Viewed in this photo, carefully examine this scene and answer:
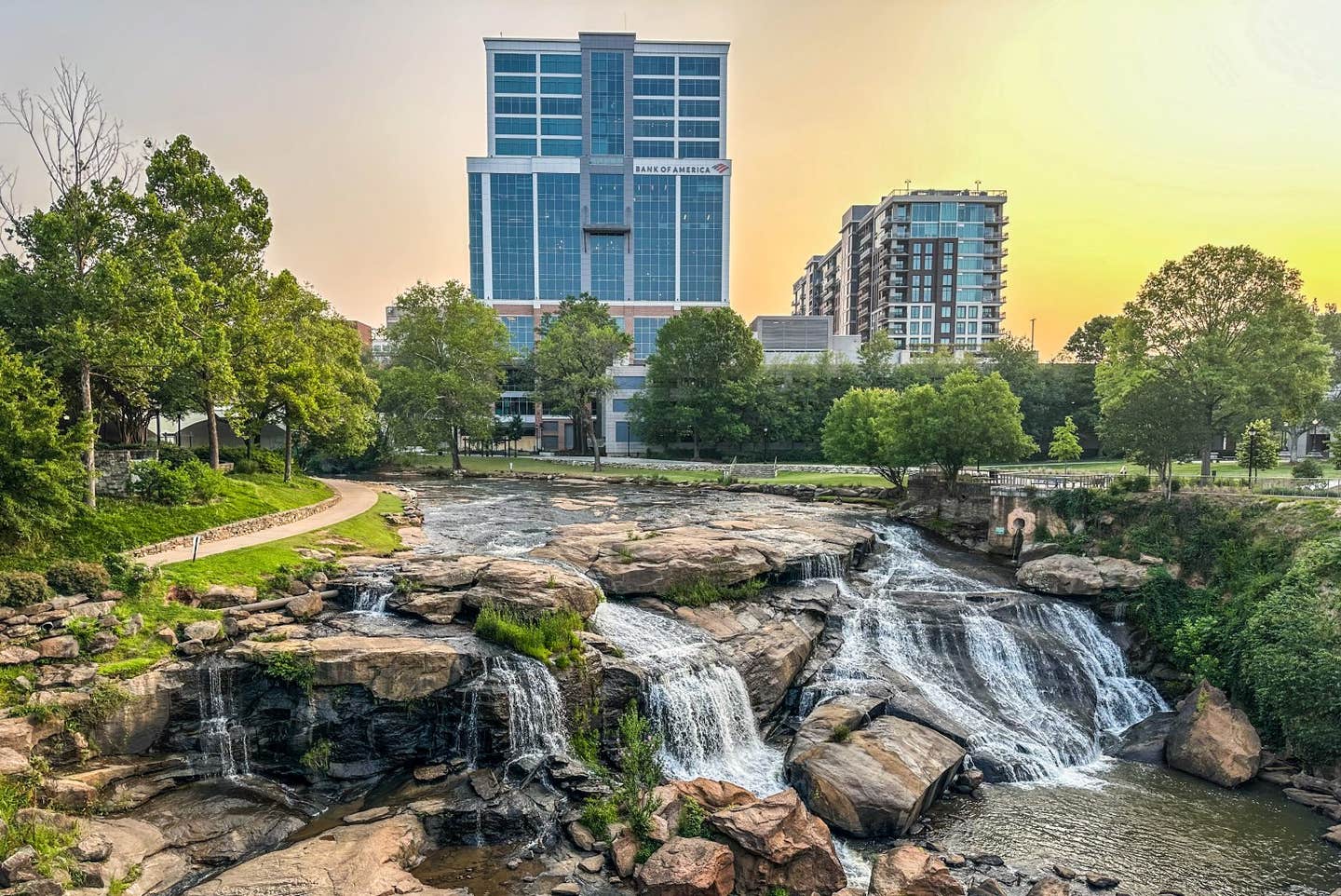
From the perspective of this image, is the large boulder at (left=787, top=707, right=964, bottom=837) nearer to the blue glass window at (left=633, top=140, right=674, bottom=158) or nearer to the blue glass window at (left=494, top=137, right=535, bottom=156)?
the blue glass window at (left=633, top=140, right=674, bottom=158)

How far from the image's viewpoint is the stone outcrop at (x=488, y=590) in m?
17.5

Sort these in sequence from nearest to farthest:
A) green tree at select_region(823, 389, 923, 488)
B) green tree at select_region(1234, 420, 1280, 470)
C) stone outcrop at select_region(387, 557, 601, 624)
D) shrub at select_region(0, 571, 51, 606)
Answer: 1. shrub at select_region(0, 571, 51, 606)
2. stone outcrop at select_region(387, 557, 601, 624)
3. green tree at select_region(1234, 420, 1280, 470)
4. green tree at select_region(823, 389, 923, 488)

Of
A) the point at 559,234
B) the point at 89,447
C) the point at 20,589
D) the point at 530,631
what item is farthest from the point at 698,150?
the point at 20,589

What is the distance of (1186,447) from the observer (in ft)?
92.8

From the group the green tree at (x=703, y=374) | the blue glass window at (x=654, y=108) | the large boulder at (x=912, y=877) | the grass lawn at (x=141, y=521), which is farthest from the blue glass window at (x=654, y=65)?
the large boulder at (x=912, y=877)

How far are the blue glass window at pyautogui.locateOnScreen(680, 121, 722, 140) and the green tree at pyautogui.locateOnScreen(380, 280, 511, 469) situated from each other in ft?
178

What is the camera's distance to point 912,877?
11.1 m

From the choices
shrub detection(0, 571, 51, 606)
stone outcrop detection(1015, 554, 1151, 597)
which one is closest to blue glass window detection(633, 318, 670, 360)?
stone outcrop detection(1015, 554, 1151, 597)

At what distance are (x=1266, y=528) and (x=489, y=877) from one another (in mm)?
26180

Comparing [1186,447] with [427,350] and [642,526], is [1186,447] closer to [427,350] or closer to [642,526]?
[642,526]

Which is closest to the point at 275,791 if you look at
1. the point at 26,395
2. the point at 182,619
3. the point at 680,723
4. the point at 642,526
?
the point at 182,619

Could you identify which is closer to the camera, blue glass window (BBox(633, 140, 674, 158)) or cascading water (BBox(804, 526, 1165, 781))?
cascading water (BBox(804, 526, 1165, 781))

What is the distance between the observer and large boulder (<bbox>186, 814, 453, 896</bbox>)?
34.3 ft

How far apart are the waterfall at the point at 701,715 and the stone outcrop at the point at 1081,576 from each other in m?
13.6
